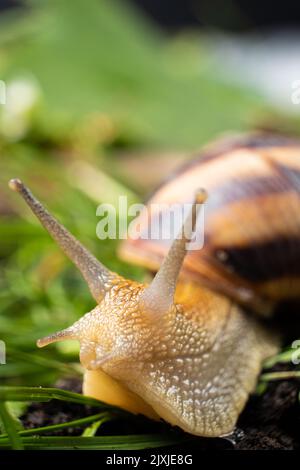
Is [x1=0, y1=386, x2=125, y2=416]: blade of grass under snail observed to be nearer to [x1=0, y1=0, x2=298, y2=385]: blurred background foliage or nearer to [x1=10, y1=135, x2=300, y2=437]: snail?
[x1=10, y1=135, x2=300, y2=437]: snail

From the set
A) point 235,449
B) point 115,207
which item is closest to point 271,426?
point 235,449

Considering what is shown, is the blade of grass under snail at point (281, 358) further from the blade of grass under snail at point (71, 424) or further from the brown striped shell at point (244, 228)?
the blade of grass under snail at point (71, 424)

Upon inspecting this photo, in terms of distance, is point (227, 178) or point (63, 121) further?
point (63, 121)

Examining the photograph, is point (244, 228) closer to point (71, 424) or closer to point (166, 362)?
point (166, 362)

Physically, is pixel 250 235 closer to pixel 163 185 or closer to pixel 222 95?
pixel 163 185

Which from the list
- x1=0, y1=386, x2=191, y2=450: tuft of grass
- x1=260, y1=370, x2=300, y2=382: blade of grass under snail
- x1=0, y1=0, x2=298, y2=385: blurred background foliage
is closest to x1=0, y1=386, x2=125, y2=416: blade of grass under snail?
x1=0, y1=386, x2=191, y2=450: tuft of grass
